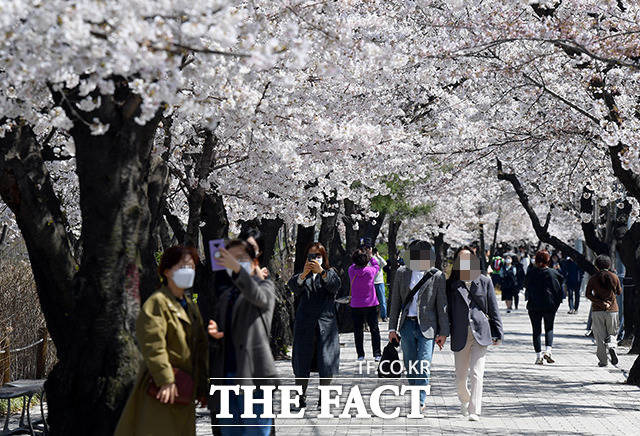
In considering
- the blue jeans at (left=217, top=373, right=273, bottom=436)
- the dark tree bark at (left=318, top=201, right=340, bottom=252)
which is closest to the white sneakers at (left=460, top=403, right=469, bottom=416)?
the blue jeans at (left=217, top=373, right=273, bottom=436)

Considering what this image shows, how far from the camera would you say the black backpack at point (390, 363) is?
41.8 feet

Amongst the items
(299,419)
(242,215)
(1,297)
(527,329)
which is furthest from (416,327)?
(527,329)

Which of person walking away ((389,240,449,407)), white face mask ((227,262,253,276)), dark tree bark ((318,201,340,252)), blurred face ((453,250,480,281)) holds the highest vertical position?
dark tree bark ((318,201,340,252))

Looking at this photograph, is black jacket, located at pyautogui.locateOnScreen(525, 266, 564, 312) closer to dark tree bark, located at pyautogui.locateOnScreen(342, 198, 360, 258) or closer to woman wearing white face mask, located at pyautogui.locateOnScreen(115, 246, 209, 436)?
dark tree bark, located at pyautogui.locateOnScreen(342, 198, 360, 258)

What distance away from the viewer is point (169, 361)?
6.75m

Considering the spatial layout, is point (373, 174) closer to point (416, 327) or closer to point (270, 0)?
point (416, 327)

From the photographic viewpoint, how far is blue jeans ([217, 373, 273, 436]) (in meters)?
7.15

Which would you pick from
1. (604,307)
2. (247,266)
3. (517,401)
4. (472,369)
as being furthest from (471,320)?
(604,307)

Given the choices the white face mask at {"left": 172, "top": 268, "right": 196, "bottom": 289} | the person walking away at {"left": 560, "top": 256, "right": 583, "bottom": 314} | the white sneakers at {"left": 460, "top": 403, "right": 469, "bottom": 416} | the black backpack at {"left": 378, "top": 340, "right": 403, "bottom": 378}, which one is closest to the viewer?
the white face mask at {"left": 172, "top": 268, "right": 196, "bottom": 289}

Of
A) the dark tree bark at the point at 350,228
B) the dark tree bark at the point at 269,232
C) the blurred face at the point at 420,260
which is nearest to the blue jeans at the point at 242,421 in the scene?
the blurred face at the point at 420,260

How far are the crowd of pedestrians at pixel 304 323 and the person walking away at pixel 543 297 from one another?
0.02 meters

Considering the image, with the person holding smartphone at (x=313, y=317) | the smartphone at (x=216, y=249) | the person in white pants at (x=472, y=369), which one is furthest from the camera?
the person holding smartphone at (x=313, y=317)

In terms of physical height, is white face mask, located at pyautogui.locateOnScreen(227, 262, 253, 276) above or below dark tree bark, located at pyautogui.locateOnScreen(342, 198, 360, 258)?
below

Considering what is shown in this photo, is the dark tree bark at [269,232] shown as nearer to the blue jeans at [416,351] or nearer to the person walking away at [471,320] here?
the blue jeans at [416,351]
